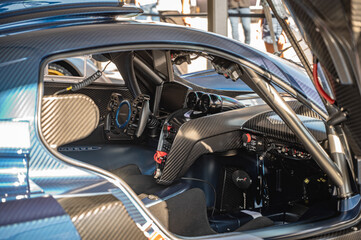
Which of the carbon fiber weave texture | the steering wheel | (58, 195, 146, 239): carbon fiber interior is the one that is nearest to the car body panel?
(58, 195, 146, 239): carbon fiber interior

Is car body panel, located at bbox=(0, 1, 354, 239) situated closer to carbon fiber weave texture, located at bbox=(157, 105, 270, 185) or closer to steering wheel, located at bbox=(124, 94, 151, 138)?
carbon fiber weave texture, located at bbox=(157, 105, 270, 185)

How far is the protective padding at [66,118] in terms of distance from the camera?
1260 millimetres

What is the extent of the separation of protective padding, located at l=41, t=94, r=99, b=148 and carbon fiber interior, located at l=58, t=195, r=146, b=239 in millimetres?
214

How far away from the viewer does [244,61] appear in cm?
162

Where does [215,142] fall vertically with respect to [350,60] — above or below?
below

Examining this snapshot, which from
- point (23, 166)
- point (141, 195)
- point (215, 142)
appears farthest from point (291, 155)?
point (23, 166)

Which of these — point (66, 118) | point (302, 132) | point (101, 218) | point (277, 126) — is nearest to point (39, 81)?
point (66, 118)

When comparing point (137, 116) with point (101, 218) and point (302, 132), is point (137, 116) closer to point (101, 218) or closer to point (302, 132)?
point (302, 132)

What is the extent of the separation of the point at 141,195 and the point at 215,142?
20.7 inches

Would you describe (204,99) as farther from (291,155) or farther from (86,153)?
(86,153)

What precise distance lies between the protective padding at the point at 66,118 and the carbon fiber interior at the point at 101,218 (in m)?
0.21

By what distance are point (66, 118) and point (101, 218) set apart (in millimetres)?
356

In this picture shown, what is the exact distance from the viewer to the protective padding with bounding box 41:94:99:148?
4.13ft

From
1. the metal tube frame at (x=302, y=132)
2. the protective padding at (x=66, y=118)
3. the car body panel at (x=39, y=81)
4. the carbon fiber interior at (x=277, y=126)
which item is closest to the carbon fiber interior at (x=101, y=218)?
the car body panel at (x=39, y=81)
